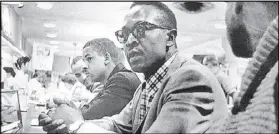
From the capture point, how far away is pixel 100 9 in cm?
103

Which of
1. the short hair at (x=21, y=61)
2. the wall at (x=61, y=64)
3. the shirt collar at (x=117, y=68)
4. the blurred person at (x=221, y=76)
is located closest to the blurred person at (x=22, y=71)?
the short hair at (x=21, y=61)

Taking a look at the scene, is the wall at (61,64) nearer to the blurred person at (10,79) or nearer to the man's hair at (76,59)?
the man's hair at (76,59)

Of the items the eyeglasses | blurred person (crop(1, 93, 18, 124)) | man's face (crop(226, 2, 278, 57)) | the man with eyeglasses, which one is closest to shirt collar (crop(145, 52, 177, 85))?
the man with eyeglasses

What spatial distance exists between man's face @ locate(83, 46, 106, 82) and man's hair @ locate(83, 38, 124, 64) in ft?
0.07

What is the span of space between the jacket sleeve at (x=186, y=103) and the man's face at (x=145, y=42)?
0.14 metres

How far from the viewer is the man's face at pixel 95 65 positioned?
4.03 feet

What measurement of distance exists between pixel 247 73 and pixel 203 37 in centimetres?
65

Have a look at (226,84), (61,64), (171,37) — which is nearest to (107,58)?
(61,64)

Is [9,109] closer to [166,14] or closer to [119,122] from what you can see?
[119,122]

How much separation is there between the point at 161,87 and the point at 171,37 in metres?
0.18

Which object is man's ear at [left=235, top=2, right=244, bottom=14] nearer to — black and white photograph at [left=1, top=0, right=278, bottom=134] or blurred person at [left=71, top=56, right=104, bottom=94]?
black and white photograph at [left=1, top=0, right=278, bottom=134]

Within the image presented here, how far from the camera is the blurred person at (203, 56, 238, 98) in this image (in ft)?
3.07

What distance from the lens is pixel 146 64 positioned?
0.96 meters

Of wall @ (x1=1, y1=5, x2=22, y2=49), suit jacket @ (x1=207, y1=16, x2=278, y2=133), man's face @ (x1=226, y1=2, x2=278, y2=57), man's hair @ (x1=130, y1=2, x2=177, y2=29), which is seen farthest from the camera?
wall @ (x1=1, y1=5, x2=22, y2=49)
